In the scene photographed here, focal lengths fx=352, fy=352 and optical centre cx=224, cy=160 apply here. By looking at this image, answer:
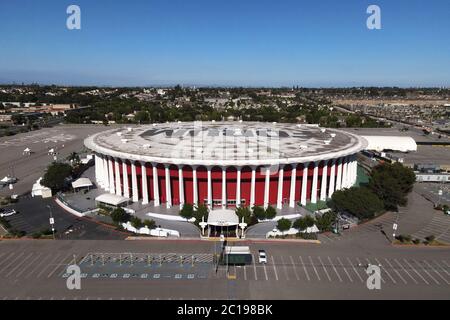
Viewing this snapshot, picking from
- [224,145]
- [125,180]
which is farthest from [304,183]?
[125,180]

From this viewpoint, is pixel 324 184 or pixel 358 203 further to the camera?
pixel 324 184

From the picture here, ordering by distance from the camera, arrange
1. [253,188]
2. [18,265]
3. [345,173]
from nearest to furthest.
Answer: [18,265] < [253,188] < [345,173]

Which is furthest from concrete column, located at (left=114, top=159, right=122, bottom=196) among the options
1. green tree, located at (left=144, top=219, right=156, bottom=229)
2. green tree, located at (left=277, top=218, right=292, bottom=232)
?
Answer: green tree, located at (left=277, top=218, right=292, bottom=232)

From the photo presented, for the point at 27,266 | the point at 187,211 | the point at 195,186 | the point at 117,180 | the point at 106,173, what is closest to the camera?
the point at 27,266

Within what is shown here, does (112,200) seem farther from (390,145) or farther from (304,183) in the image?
(390,145)

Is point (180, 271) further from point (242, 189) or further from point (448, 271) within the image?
point (448, 271)

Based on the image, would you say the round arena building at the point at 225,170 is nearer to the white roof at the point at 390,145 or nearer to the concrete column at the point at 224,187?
the concrete column at the point at 224,187
